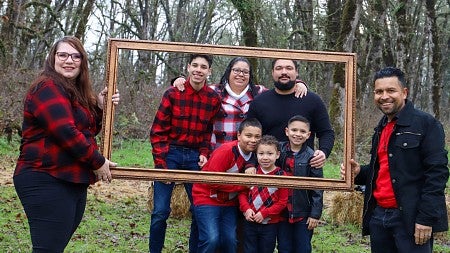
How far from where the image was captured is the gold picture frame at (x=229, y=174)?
529 centimetres

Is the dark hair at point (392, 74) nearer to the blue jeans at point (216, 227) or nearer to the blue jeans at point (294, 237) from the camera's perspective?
the blue jeans at point (294, 237)

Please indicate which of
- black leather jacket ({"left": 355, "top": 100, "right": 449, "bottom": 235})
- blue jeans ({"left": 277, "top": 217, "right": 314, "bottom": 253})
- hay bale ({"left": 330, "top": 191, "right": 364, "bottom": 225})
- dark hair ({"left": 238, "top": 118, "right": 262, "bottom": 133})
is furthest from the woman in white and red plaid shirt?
hay bale ({"left": 330, "top": 191, "right": 364, "bottom": 225})

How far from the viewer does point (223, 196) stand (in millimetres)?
5840

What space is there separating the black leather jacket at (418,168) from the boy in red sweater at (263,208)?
1162 mm

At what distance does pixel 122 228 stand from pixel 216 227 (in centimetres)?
347

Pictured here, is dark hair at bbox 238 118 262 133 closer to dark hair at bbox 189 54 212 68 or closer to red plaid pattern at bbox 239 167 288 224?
red plaid pattern at bbox 239 167 288 224

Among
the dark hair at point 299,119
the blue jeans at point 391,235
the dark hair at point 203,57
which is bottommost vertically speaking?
the blue jeans at point 391,235

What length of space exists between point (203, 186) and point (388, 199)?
1.80 m

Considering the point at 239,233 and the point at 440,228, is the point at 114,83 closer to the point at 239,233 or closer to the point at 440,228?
the point at 239,233

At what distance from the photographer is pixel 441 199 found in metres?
4.63

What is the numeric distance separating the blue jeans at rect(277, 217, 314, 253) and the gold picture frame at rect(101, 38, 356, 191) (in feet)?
2.06

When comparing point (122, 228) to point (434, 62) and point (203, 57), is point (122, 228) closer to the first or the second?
point (203, 57)

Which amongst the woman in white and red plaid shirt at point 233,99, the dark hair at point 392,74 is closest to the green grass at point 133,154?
the woman in white and red plaid shirt at point 233,99

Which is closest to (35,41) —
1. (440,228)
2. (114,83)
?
(114,83)
